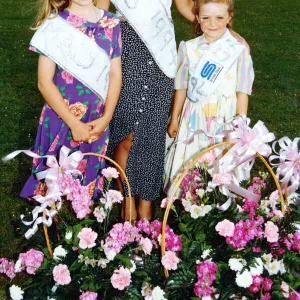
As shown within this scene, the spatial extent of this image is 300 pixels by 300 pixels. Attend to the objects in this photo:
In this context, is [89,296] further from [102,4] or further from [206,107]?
[102,4]

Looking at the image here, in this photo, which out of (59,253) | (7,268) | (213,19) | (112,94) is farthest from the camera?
(213,19)


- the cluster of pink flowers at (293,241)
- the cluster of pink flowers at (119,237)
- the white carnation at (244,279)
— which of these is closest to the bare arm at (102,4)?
the cluster of pink flowers at (119,237)

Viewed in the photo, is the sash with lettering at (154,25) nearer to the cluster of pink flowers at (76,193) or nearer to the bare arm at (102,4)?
the bare arm at (102,4)

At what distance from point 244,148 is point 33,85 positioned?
4.93m

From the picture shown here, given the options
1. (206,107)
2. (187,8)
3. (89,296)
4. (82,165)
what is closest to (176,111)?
(206,107)

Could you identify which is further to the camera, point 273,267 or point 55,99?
point 55,99

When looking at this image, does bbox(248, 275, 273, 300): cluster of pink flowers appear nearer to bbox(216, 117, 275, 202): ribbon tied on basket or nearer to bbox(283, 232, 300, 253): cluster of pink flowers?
bbox(283, 232, 300, 253): cluster of pink flowers

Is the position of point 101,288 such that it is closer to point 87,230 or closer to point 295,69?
point 87,230

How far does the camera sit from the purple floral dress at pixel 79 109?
3.01 metres

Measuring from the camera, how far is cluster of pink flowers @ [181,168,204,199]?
2.83 m

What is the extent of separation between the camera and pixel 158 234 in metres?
2.63

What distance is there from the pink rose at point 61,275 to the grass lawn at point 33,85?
963 mm

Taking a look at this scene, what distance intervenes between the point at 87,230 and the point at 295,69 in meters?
6.41

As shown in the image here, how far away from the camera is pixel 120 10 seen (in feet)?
10.6
